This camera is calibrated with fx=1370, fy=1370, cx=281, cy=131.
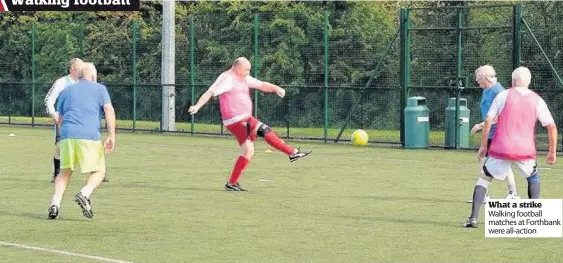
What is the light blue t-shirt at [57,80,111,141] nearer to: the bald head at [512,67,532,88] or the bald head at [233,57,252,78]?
the bald head at [233,57,252,78]

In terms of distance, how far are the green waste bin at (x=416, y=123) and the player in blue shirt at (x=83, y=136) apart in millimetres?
15341

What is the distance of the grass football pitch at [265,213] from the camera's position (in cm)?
1261

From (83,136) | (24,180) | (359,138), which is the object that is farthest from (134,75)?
(83,136)

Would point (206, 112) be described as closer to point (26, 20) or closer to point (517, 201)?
point (26, 20)

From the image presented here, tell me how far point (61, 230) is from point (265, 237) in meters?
2.18

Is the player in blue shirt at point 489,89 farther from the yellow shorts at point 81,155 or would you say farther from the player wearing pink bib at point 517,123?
the yellow shorts at point 81,155

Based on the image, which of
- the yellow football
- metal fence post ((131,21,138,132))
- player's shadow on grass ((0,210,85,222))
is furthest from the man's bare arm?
metal fence post ((131,21,138,132))

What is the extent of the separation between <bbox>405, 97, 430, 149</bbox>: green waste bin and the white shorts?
52.0 ft

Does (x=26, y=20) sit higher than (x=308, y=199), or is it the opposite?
(x=26, y=20)

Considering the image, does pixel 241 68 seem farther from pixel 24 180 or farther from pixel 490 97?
pixel 490 97

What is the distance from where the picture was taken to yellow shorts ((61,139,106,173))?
1520 centimetres

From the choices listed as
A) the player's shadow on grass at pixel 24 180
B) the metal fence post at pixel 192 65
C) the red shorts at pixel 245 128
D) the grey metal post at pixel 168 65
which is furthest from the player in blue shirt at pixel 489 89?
the grey metal post at pixel 168 65

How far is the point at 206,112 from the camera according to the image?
123ft

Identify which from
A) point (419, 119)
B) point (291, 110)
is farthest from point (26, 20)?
point (419, 119)
